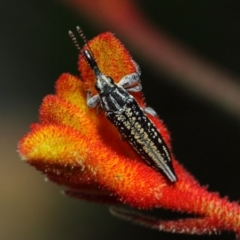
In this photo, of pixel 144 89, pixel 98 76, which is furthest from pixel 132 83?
pixel 144 89

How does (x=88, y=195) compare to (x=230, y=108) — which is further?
(x=230, y=108)

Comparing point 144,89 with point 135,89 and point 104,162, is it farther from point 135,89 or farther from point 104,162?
point 104,162

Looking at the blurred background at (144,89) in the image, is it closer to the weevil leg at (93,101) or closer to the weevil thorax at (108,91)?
the weevil thorax at (108,91)

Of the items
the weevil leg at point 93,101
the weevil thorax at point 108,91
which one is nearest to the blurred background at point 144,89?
the weevil thorax at point 108,91

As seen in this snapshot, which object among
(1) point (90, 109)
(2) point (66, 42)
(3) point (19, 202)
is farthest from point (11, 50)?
(1) point (90, 109)

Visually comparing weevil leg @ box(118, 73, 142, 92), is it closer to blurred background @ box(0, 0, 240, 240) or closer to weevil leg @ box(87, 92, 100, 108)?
weevil leg @ box(87, 92, 100, 108)

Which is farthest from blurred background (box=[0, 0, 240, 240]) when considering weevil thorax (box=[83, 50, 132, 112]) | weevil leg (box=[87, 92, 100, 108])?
weevil leg (box=[87, 92, 100, 108])

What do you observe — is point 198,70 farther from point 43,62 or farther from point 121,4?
point 43,62
